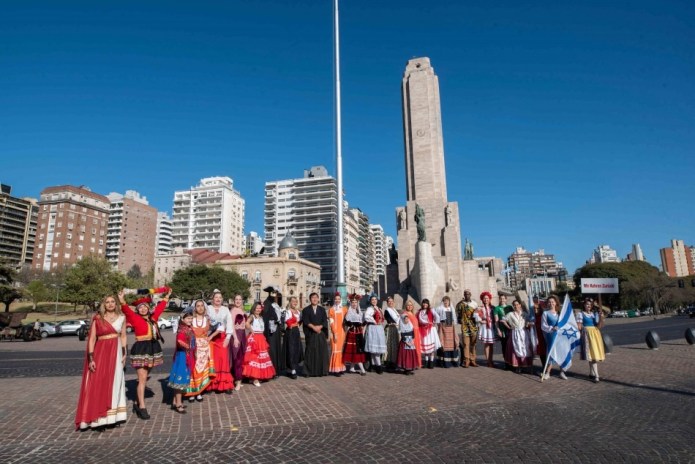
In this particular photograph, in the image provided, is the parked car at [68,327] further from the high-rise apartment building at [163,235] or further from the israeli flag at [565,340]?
the high-rise apartment building at [163,235]

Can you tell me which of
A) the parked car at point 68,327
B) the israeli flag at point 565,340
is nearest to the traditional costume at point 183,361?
the israeli flag at point 565,340

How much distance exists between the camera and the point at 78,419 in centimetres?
594

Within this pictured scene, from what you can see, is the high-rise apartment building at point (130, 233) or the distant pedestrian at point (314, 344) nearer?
the distant pedestrian at point (314, 344)

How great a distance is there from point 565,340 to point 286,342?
6.81 metres

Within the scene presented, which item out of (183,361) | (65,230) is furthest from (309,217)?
(183,361)

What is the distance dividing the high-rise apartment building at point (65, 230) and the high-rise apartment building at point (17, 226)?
4.97 meters

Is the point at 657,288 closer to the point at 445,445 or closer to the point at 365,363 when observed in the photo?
the point at 365,363

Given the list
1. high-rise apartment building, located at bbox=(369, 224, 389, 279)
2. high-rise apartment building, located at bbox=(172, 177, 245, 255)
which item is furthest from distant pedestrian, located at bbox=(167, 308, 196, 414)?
high-rise apartment building, located at bbox=(369, 224, 389, 279)

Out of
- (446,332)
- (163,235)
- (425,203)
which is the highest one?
(163,235)

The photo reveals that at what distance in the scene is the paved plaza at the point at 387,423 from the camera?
16.4 feet

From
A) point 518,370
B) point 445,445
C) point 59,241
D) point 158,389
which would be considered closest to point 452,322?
point 518,370

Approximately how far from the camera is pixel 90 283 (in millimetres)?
46594

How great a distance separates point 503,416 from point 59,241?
389 feet

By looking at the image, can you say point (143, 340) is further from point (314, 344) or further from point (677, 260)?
point (677, 260)
